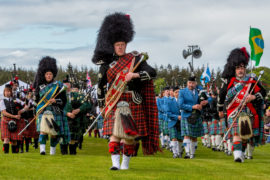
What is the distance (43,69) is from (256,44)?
547 cm

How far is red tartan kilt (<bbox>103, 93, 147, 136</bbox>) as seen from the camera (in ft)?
26.6

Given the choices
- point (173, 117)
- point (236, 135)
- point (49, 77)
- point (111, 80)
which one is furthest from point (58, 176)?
point (173, 117)

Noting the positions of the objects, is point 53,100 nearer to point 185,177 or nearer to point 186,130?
point 186,130

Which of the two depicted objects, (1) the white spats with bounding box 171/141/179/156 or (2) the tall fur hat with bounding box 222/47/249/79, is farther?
(1) the white spats with bounding box 171/141/179/156

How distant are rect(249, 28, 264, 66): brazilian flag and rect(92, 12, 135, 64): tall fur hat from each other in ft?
11.4

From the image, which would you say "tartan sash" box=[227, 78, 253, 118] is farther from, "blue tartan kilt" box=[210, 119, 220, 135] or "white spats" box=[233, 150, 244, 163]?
"blue tartan kilt" box=[210, 119, 220, 135]

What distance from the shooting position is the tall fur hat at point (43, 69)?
1283cm

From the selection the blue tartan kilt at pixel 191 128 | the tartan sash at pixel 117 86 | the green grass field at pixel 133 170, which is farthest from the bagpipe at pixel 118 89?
the blue tartan kilt at pixel 191 128

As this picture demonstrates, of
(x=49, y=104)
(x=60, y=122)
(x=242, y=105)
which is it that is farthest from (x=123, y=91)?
(x=60, y=122)

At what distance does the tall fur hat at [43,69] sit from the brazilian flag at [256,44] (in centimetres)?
520

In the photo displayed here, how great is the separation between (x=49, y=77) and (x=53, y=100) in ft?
2.44

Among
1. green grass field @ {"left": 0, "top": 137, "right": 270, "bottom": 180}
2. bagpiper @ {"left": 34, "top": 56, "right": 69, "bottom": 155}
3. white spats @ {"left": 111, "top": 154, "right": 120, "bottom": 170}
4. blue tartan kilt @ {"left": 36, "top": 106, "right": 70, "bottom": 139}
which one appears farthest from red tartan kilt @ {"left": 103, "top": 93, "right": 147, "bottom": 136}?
blue tartan kilt @ {"left": 36, "top": 106, "right": 70, "bottom": 139}

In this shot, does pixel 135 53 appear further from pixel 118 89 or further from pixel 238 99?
pixel 238 99

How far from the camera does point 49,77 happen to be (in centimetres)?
1281
